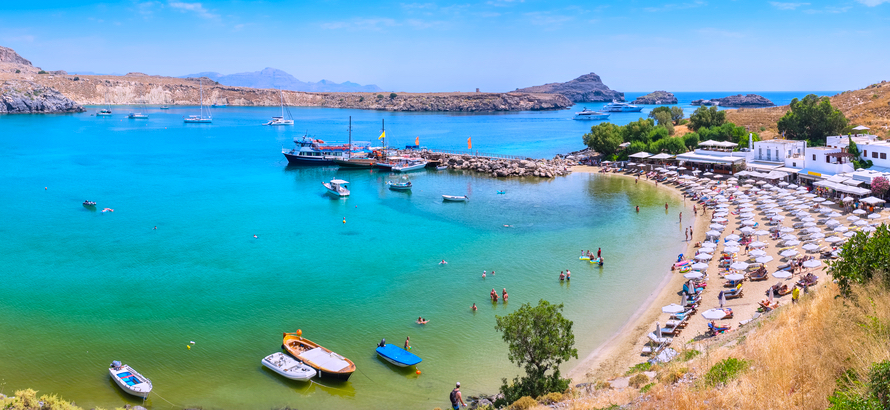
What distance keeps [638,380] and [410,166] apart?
67598 mm

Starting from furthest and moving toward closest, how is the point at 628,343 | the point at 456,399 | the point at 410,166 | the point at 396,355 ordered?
1. the point at 410,166
2. the point at 628,343
3. the point at 396,355
4. the point at 456,399

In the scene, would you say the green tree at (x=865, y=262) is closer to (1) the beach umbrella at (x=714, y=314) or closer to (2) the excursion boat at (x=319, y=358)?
(1) the beach umbrella at (x=714, y=314)

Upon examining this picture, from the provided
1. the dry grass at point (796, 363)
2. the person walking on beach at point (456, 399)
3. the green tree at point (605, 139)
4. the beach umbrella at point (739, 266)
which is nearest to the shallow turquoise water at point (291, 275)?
the person walking on beach at point (456, 399)

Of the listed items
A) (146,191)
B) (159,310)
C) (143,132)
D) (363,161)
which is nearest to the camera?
(159,310)

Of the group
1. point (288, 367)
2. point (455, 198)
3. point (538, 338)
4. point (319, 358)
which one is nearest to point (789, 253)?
point (538, 338)

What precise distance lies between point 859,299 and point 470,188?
53894 mm

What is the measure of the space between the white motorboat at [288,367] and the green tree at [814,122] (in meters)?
72.2

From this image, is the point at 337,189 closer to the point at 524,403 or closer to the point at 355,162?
the point at 355,162

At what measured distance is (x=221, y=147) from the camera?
368 ft

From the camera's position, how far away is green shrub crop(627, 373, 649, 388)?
60.6 feet

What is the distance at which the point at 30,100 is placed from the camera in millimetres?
185500

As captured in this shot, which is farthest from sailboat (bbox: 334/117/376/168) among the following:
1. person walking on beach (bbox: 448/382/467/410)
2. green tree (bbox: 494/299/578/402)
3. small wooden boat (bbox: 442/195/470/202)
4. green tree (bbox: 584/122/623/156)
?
green tree (bbox: 494/299/578/402)

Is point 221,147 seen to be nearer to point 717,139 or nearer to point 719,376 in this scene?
point 717,139

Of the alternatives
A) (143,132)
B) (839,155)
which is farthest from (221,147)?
(839,155)
